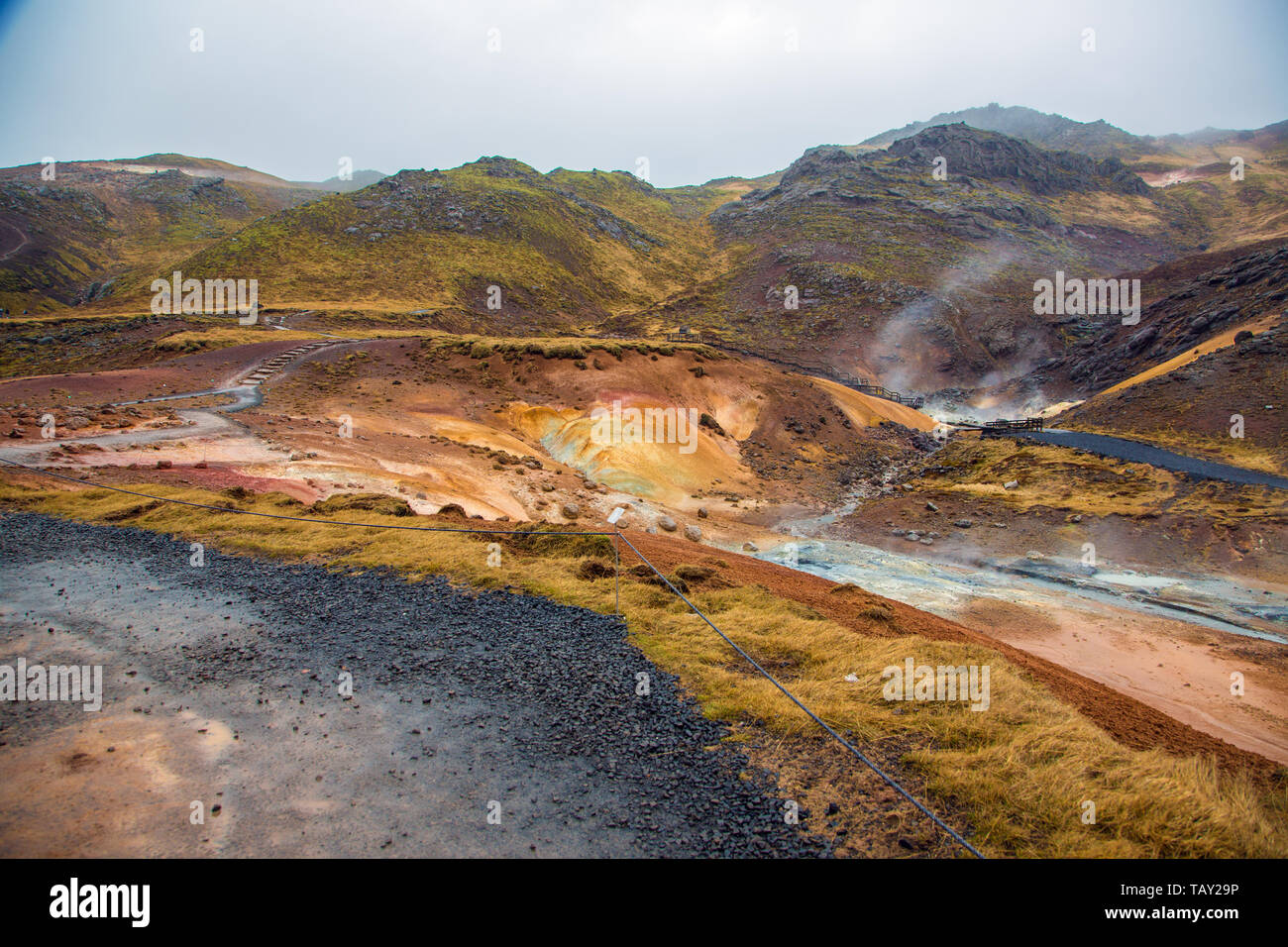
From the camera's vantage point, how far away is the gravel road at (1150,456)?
2430 cm

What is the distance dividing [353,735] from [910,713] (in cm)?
666

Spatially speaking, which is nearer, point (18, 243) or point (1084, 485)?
point (1084, 485)

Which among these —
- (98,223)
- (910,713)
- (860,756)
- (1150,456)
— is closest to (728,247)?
(1150,456)

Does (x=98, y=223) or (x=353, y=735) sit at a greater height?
(x=98, y=223)

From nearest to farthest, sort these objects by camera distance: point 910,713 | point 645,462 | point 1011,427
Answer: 1. point 910,713
2. point 645,462
3. point 1011,427

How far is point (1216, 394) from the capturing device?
1236 inches

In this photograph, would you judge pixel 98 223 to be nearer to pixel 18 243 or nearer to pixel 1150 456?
pixel 18 243

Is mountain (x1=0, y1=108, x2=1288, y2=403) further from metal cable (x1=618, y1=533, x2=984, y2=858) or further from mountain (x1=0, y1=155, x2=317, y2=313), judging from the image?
metal cable (x1=618, y1=533, x2=984, y2=858)

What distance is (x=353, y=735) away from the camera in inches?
250

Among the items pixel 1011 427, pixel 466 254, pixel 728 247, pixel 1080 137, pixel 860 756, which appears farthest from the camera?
pixel 1080 137

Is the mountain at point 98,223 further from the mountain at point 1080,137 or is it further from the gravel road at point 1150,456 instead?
the mountain at point 1080,137

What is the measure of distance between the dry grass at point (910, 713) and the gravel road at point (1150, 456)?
81.8 feet

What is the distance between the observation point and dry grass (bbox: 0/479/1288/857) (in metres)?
5.07

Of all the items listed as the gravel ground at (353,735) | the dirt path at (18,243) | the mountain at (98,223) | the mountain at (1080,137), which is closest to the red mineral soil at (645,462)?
the gravel ground at (353,735)
